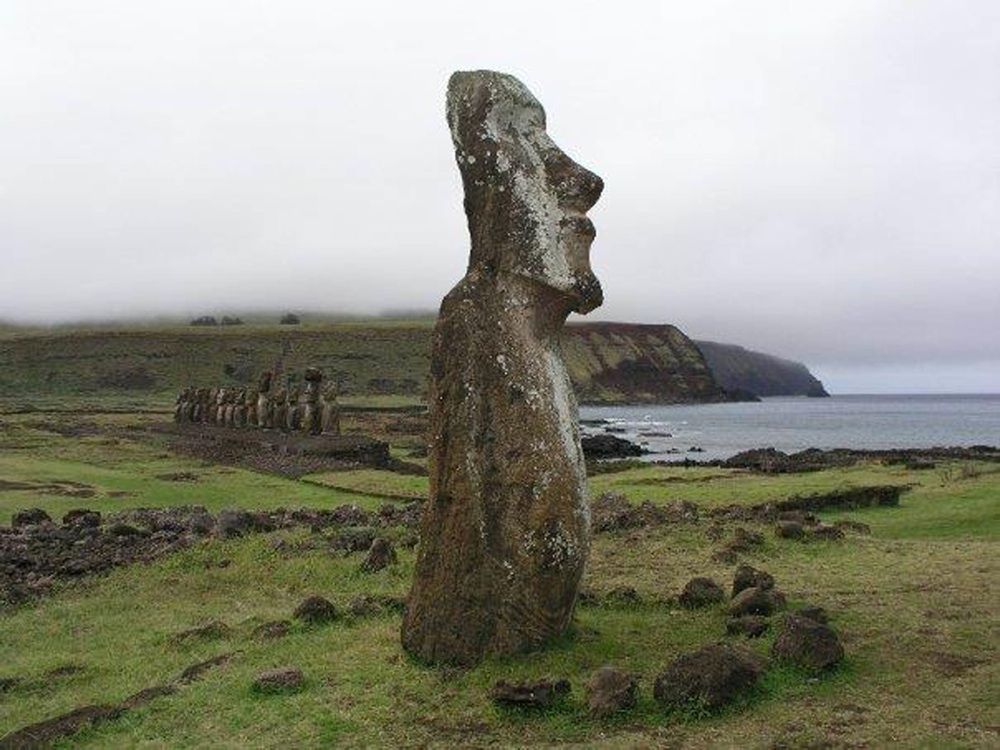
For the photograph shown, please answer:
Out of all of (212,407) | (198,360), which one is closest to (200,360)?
(198,360)

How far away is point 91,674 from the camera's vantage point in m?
9.46

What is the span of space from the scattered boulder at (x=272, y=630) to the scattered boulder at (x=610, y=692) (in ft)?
13.2

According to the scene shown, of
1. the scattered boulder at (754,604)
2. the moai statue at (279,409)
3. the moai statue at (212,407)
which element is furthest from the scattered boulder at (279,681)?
the moai statue at (212,407)

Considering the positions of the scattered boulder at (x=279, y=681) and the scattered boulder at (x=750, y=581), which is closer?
the scattered boulder at (x=279, y=681)

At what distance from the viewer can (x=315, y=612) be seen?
10672 millimetres

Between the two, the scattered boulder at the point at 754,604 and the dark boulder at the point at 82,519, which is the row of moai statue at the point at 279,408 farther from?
the scattered boulder at the point at 754,604

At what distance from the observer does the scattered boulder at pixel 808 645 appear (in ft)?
25.9

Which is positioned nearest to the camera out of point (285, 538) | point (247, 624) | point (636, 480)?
point (247, 624)

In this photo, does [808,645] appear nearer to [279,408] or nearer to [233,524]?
[233,524]

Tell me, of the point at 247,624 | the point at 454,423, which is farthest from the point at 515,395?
the point at 247,624

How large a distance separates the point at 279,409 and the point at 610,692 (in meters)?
37.2

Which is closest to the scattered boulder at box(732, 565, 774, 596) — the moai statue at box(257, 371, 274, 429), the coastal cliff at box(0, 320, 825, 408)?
the moai statue at box(257, 371, 274, 429)

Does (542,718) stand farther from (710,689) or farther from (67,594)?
(67,594)

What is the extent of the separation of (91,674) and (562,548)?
4816 mm
